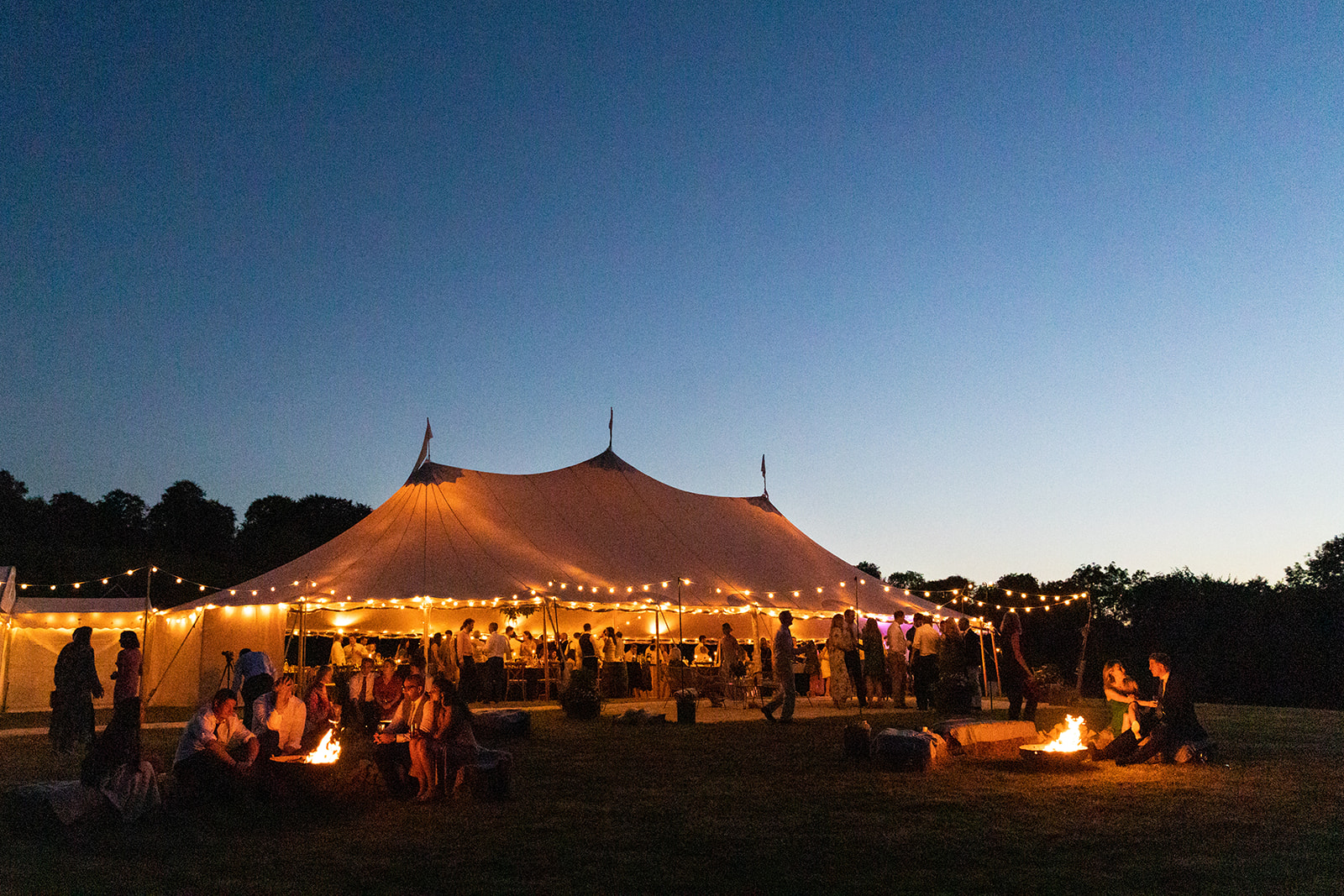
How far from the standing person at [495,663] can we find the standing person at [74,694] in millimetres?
6335

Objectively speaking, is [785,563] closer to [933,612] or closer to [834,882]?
[933,612]

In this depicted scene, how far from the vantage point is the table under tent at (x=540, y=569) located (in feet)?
50.1

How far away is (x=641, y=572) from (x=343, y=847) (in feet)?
41.5

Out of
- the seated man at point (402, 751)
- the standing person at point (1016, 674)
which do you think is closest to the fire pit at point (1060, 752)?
the standing person at point (1016, 674)

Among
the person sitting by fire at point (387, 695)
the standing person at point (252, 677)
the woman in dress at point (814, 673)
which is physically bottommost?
the woman in dress at point (814, 673)

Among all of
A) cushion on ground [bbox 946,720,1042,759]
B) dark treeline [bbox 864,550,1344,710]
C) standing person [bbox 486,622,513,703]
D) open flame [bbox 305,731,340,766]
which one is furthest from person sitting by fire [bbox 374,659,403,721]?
dark treeline [bbox 864,550,1344,710]

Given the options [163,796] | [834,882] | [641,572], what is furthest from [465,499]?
[834,882]

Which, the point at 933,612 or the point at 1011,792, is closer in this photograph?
the point at 1011,792

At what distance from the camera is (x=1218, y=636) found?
22.8 meters

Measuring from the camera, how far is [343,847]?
505 cm

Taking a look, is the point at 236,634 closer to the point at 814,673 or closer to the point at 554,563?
the point at 554,563

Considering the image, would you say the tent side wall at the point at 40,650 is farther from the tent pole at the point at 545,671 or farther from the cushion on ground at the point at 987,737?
the cushion on ground at the point at 987,737

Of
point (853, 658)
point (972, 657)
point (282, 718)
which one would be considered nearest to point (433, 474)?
point (853, 658)

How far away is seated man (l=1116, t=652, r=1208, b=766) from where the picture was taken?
7.95m
